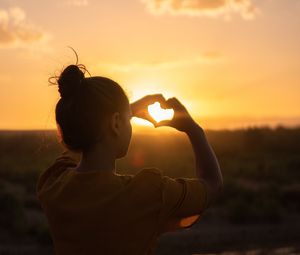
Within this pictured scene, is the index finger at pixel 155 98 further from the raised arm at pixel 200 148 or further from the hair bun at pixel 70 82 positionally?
the hair bun at pixel 70 82

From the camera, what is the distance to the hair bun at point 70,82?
231 cm

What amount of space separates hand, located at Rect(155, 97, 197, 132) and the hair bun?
0.27 metres

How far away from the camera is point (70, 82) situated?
233 cm

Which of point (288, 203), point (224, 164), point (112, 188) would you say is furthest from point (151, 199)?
point (224, 164)

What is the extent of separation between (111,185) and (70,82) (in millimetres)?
359

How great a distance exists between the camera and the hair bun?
7.58 feet

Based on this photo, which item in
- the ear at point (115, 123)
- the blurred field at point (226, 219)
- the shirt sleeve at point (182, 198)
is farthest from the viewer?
the blurred field at point (226, 219)

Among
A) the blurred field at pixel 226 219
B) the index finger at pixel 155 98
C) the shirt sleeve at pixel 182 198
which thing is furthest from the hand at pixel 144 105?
the blurred field at pixel 226 219

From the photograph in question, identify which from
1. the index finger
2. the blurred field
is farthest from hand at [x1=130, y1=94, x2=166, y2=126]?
the blurred field

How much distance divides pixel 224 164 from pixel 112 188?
95.2 ft

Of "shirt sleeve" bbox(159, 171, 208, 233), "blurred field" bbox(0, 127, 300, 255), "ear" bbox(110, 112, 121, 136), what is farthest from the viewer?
"blurred field" bbox(0, 127, 300, 255)

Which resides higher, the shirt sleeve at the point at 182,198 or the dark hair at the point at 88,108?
the dark hair at the point at 88,108

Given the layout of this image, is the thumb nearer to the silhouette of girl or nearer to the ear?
the silhouette of girl

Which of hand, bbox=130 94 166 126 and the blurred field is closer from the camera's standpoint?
hand, bbox=130 94 166 126
